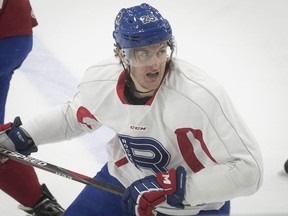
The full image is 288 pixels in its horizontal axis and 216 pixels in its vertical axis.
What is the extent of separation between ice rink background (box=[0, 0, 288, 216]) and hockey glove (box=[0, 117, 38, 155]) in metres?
0.51

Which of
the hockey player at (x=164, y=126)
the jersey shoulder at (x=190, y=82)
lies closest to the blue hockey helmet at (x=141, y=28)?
the hockey player at (x=164, y=126)

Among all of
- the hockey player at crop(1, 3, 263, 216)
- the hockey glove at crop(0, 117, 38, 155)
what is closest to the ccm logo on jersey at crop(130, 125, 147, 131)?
the hockey player at crop(1, 3, 263, 216)

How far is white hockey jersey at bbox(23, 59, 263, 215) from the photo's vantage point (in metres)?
1.52

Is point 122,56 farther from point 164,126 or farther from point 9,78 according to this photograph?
point 9,78

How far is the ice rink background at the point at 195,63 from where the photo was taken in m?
2.55

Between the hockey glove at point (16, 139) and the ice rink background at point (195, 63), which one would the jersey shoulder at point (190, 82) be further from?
the ice rink background at point (195, 63)

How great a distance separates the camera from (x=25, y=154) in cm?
200

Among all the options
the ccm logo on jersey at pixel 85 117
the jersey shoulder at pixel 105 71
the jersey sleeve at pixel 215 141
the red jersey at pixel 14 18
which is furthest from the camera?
the red jersey at pixel 14 18

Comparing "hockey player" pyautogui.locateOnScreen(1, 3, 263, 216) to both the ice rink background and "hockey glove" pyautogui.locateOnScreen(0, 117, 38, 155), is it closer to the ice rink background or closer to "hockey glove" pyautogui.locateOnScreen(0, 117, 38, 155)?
"hockey glove" pyautogui.locateOnScreen(0, 117, 38, 155)

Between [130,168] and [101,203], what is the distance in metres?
0.16

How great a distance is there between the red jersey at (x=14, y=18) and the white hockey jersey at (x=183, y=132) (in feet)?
1.32

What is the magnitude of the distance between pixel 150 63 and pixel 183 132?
9.3 inches

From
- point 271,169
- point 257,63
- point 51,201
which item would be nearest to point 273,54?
point 257,63

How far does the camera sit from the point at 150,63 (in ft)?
5.05
